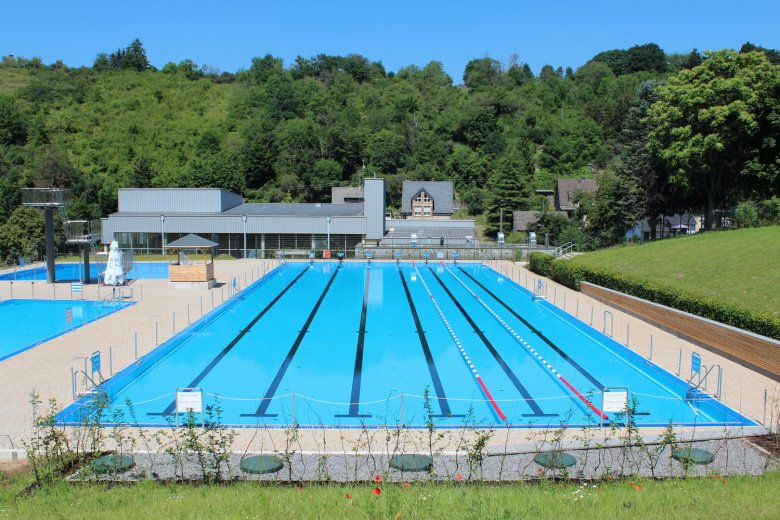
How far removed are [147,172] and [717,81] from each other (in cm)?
5523

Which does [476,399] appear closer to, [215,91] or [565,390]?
[565,390]

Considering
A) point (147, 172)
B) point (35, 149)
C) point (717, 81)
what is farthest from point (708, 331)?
point (35, 149)

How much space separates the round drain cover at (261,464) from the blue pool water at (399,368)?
2.36 m

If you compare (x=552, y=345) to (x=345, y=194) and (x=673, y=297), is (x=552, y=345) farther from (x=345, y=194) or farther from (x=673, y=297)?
(x=345, y=194)

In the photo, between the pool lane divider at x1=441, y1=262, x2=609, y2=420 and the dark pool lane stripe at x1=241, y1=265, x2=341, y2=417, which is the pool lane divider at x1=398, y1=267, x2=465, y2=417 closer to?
the pool lane divider at x1=441, y1=262, x2=609, y2=420

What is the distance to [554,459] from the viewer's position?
7.80 meters

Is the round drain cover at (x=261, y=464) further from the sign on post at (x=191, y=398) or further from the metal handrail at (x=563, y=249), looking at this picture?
the metal handrail at (x=563, y=249)

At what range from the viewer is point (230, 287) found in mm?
28031

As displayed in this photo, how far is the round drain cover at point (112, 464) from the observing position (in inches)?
299

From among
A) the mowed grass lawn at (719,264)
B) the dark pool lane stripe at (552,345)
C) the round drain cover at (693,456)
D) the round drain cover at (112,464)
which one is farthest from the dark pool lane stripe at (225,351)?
the mowed grass lawn at (719,264)

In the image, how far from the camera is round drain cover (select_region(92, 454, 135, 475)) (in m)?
7.59

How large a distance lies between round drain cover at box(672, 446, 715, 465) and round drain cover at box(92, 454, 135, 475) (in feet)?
23.8

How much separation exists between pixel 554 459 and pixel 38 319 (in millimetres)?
19828

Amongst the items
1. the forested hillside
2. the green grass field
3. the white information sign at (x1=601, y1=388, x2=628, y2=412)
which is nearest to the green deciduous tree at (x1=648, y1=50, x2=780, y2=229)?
the forested hillside
